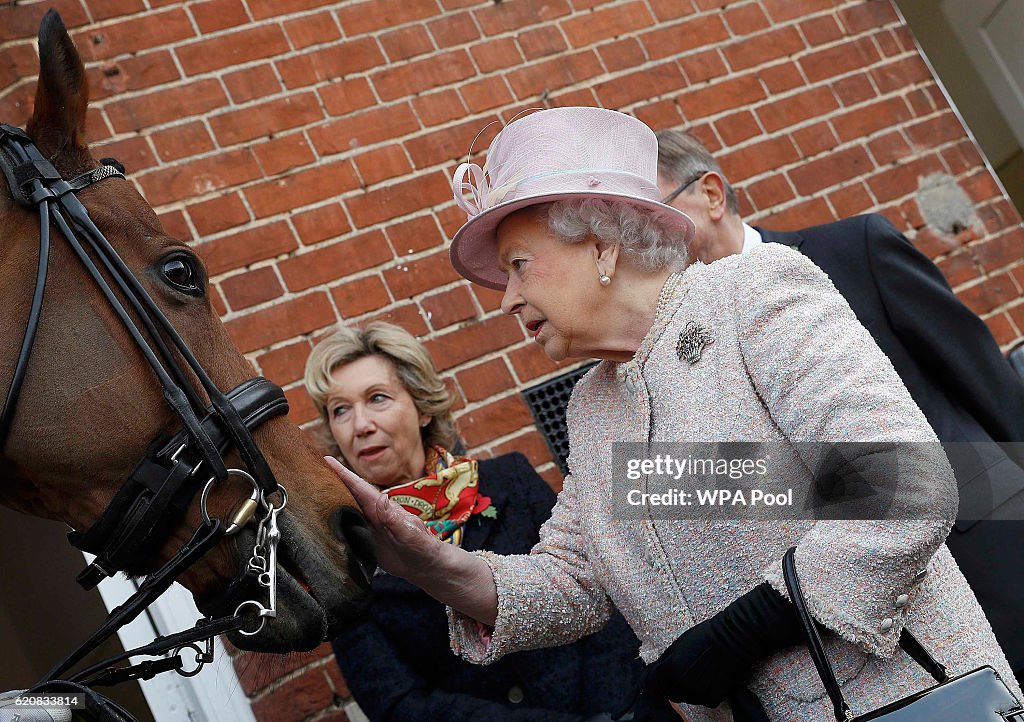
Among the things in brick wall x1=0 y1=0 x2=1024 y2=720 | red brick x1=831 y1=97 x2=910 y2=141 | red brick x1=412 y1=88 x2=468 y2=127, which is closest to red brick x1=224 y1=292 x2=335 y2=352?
brick wall x1=0 y1=0 x2=1024 y2=720

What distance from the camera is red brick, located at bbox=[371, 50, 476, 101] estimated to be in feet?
12.3

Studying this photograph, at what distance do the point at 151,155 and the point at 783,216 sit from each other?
2422mm

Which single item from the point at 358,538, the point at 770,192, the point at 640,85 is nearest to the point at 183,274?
the point at 358,538

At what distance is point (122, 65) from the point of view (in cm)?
345

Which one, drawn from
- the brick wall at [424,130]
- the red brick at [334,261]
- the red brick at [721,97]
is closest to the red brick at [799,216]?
the brick wall at [424,130]

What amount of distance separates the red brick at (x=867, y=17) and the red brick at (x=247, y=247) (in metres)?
2.67

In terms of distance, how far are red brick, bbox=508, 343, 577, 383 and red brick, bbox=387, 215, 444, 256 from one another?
49 centimetres

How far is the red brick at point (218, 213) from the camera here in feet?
11.1

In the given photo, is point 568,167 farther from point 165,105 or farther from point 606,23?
point 606,23

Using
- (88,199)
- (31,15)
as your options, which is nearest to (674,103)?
(31,15)

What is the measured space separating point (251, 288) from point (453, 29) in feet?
4.37

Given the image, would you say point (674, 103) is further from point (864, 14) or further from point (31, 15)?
point (31, 15)

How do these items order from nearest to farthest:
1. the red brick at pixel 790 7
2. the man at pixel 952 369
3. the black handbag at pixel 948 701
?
the black handbag at pixel 948 701 → the man at pixel 952 369 → the red brick at pixel 790 7

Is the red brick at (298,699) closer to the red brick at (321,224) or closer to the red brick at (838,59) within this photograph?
the red brick at (321,224)
